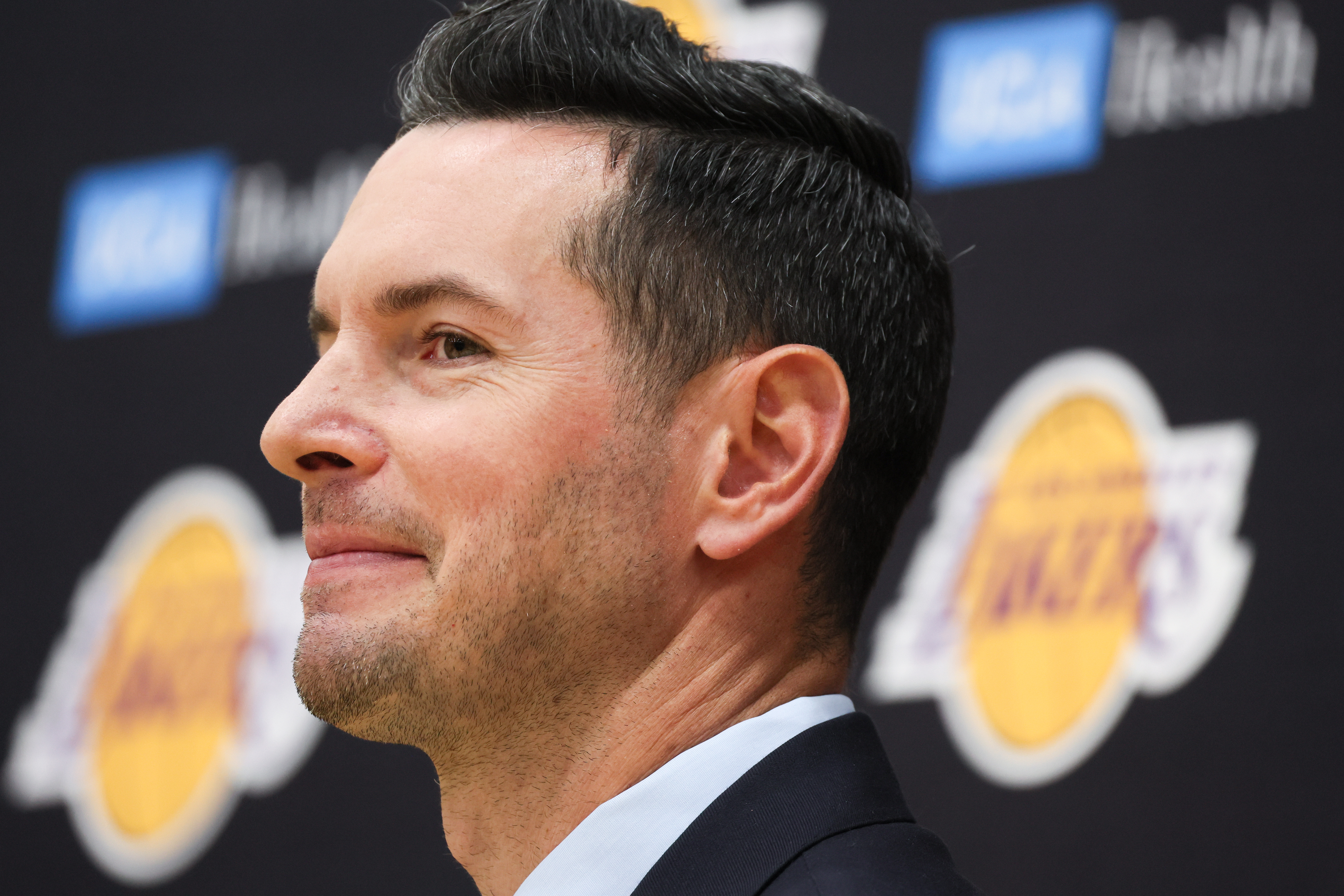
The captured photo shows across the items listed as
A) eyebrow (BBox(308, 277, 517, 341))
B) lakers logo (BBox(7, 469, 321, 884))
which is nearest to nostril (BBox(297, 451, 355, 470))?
eyebrow (BBox(308, 277, 517, 341))

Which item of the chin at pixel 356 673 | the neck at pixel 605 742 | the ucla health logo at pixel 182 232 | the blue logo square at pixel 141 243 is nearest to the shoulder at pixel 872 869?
the neck at pixel 605 742

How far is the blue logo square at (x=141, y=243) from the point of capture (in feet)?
8.20

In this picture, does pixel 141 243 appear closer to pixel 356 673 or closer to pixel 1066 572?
pixel 1066 572

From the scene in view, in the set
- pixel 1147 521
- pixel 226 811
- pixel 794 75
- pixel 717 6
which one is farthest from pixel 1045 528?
pixel 226 811

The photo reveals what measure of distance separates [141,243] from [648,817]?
6.01ft

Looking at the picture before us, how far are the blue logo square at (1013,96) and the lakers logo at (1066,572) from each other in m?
0.26

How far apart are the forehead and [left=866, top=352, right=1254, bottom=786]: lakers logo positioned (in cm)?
84

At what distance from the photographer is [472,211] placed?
1.06 m

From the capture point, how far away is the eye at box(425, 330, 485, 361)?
3.42 ft

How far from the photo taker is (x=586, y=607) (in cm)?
101

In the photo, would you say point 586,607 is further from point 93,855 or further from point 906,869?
point 93,855

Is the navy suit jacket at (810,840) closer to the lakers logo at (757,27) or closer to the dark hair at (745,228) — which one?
the dark hair at (745,228)

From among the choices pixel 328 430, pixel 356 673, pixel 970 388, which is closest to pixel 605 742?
pixel 356 673

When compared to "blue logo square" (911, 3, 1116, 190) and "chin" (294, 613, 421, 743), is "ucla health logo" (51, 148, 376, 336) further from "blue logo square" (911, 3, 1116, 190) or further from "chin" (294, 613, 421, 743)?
"chin" (294, 613, 421, 743)
